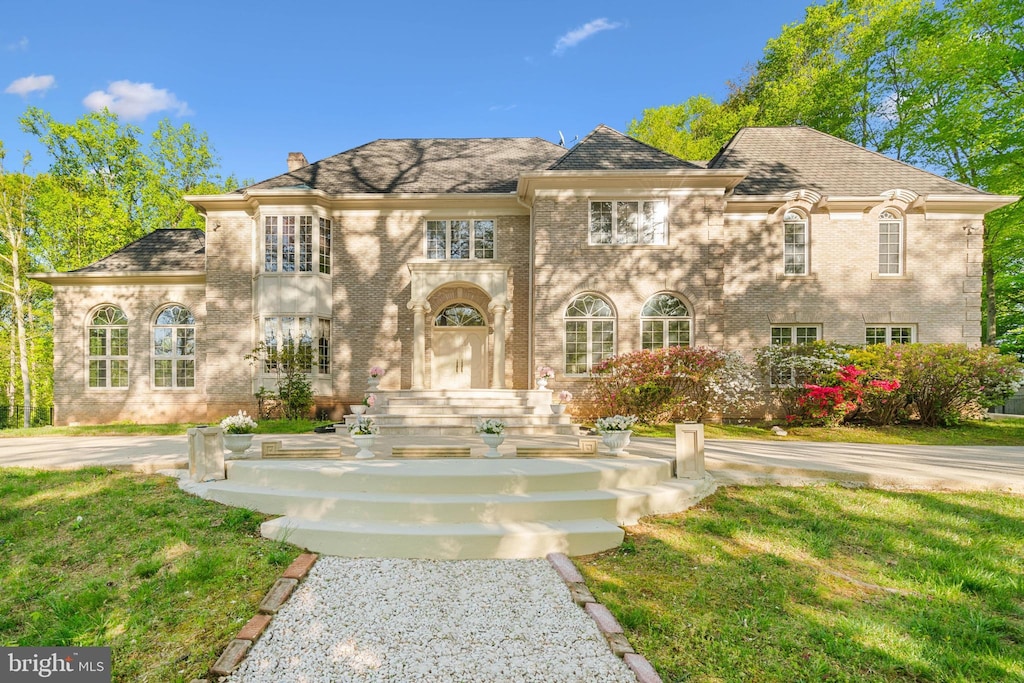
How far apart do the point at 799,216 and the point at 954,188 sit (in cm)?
489

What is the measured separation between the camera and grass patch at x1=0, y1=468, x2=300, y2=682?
3305mm

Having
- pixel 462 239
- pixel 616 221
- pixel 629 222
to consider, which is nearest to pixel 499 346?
pixel 462 239

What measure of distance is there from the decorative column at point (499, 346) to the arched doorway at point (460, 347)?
3.94 feet

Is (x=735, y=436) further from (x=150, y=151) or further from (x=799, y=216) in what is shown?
(x=150, y=151)

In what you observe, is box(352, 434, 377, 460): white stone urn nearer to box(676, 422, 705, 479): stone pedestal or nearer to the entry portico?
box(676, 422, 705, 479): stone pedestal

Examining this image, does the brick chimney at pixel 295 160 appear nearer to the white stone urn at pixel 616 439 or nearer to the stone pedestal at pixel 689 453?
the white stone urn at pixel 616 439

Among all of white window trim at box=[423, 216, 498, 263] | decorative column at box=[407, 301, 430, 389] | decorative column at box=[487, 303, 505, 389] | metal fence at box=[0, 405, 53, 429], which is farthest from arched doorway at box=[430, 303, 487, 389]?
metal fence at box=[0, 405, 53, 429]

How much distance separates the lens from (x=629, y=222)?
1276 centimetres

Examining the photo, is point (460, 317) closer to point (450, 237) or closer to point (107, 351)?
point (450, 237)

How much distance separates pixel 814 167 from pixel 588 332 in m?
9.59

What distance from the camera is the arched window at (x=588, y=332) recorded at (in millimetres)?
12688

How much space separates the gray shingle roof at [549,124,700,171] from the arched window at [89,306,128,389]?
49.3 ft

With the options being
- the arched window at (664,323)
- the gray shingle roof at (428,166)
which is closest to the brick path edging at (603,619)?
the arched window at (664,323)

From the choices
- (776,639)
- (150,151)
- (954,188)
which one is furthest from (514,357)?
(150,151)
